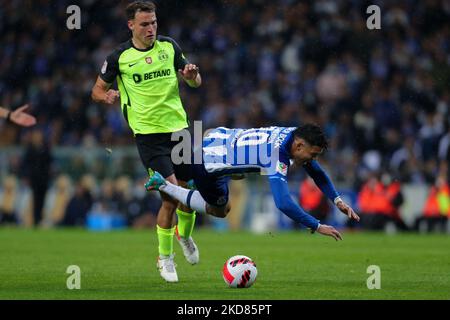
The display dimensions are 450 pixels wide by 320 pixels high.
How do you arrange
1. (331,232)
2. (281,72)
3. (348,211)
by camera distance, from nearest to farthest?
(331,232), (348,211), (281,72)

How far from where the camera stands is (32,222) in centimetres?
2344

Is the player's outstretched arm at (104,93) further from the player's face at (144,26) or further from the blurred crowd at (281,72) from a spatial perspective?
the blurred crowd at (281,72)

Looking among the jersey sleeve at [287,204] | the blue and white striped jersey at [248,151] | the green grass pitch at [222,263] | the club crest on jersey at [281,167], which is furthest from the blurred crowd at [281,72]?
the jersey sleeve at [287,204]

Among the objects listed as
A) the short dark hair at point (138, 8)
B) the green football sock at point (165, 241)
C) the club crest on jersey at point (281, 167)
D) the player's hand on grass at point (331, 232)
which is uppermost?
the short dark hair at point (138, 8)

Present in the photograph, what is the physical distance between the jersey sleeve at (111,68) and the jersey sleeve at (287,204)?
2.56m

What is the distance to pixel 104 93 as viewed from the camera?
35.5 ft

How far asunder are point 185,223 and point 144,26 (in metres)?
2.18

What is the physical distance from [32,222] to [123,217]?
2.10m

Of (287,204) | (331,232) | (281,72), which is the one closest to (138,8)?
(287,204)

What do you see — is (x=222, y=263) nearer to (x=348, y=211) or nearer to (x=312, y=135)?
(x=348, y=211)

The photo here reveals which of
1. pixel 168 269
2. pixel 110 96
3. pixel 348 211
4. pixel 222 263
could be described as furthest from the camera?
pixel 222 263

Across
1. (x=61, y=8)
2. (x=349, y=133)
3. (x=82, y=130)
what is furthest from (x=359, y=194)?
(x=61, y=8)

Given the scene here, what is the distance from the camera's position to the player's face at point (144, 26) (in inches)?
419
